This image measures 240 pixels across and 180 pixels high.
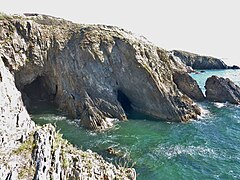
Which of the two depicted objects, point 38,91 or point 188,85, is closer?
point 38,91

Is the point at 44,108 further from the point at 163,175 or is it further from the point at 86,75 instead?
the point at 163,175

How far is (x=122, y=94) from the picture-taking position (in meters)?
62.6

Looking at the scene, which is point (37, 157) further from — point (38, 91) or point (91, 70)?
point (38, 91)

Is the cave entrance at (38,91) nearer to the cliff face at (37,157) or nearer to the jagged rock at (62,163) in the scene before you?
the cliff face at (37,157)

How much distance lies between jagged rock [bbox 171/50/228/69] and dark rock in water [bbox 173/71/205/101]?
299 feet

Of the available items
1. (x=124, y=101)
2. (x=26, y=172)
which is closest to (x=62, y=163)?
(x=26, y=172)

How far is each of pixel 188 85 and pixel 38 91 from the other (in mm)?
37307

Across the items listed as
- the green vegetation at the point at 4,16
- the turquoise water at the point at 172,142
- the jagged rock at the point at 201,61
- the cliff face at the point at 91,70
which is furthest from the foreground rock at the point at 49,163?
the jagged rock at the point at 201,61

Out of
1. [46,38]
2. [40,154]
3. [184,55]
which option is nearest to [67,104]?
[46,38]

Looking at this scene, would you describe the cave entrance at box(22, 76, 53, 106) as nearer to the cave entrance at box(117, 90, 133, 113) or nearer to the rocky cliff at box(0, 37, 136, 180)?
the cave entrance at box(117, 90, 133, 113)

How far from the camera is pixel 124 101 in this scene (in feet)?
205

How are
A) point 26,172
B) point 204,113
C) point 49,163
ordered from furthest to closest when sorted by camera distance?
point 204,113 < point 49,163 < point 26,172

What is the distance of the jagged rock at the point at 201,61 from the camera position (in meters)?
154

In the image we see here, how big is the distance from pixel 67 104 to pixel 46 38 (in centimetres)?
1583
